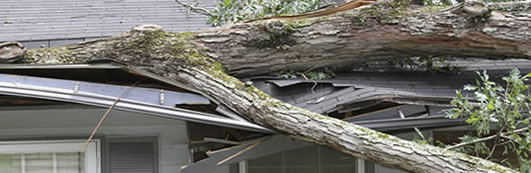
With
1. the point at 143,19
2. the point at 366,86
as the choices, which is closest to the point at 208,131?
the point at 366,86

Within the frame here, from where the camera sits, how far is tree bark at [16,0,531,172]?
4598 millimetres

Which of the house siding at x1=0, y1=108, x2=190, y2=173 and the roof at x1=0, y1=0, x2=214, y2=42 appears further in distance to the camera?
the roof at x1=0, y1=0, x2=214, y2=42

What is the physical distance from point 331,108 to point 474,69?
142 centimetres

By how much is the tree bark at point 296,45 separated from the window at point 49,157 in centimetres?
86

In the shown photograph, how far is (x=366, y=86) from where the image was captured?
4.73 meters

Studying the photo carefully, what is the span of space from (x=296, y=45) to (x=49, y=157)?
207 cm

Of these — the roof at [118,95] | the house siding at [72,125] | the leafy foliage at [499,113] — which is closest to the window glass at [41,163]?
the house siding at [72,125]

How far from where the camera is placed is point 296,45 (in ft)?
15.7

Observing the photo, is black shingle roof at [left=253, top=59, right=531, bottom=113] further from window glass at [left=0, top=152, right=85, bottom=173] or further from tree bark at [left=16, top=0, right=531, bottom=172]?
window glass at [left=0, top=152, right=85, bottom=173]

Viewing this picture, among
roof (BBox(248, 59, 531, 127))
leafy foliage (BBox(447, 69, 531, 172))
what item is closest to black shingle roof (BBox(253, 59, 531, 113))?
roof (BBox(248, 59, 531, 127))

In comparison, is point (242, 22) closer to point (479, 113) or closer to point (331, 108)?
point (331, 108)

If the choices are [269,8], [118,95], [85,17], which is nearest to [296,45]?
[269,8]

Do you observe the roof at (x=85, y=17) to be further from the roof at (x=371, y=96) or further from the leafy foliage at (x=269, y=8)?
the roof at (x=371, y=96)

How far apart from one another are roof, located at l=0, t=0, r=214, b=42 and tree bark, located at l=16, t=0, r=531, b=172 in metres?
0.98
